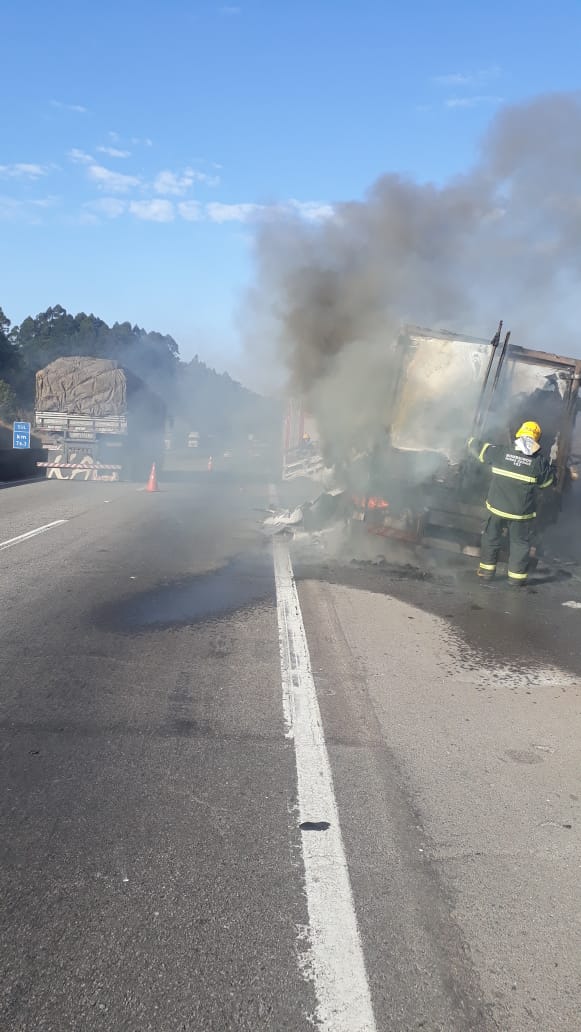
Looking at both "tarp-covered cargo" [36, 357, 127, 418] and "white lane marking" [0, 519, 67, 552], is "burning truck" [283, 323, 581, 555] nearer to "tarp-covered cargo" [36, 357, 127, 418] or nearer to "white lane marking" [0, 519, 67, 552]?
"white lane marking" [0, 519, 67, 552]

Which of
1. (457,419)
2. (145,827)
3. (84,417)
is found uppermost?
(457,419)

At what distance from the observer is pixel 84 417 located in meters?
20.6

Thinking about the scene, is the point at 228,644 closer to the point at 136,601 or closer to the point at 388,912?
the point at 136,601

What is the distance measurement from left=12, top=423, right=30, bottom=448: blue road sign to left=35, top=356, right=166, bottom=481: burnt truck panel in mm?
1005

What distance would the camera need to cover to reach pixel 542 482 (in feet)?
27.1

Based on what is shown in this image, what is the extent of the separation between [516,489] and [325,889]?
6.15m

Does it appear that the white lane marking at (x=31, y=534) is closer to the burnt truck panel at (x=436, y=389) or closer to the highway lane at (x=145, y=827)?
the highway lane at (x=145, y=827)

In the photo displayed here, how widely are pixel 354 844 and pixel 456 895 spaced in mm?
448

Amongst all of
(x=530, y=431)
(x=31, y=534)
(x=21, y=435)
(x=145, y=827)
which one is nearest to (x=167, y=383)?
(x=21, y=435)

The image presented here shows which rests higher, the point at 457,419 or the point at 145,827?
the point at 457,419

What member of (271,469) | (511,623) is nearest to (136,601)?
(511,623)

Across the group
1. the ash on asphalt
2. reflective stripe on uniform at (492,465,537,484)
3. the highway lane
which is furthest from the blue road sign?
reflective stripe on uniform at (492,465,537,484)

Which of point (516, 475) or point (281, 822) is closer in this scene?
point (281, 822)

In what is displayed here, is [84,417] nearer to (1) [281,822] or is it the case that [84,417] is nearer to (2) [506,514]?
(2) [506,514]
